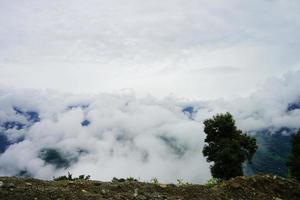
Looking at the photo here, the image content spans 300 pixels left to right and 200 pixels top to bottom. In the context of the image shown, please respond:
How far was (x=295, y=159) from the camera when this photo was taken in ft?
135

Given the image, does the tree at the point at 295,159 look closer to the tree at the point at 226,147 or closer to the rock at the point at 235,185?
the tree at the point at 226,147

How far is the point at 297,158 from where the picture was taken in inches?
1617

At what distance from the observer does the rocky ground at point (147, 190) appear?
13539 millimetres

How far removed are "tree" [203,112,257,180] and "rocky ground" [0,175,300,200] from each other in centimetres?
2118

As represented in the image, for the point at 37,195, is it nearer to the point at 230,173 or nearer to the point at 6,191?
the point at 6,191

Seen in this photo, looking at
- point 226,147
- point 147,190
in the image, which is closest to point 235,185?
point 147,190

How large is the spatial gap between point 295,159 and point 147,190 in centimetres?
3124

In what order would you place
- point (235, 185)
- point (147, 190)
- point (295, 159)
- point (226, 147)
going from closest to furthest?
point (147, 190)
point (235, 185)
point (226, 147)
point (295, 159)

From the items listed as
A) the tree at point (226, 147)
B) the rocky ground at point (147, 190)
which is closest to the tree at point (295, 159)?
the tree at point (226, 147)

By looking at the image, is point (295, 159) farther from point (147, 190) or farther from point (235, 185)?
point (147, 190)

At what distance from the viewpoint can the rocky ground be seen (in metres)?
13.5

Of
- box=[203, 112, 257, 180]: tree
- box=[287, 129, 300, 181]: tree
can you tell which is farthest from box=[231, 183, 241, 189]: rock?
box=[287, 129, 300, 181]: tree

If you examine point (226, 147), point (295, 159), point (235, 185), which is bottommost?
point (235, 185)

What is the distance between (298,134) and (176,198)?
32.5 metres
